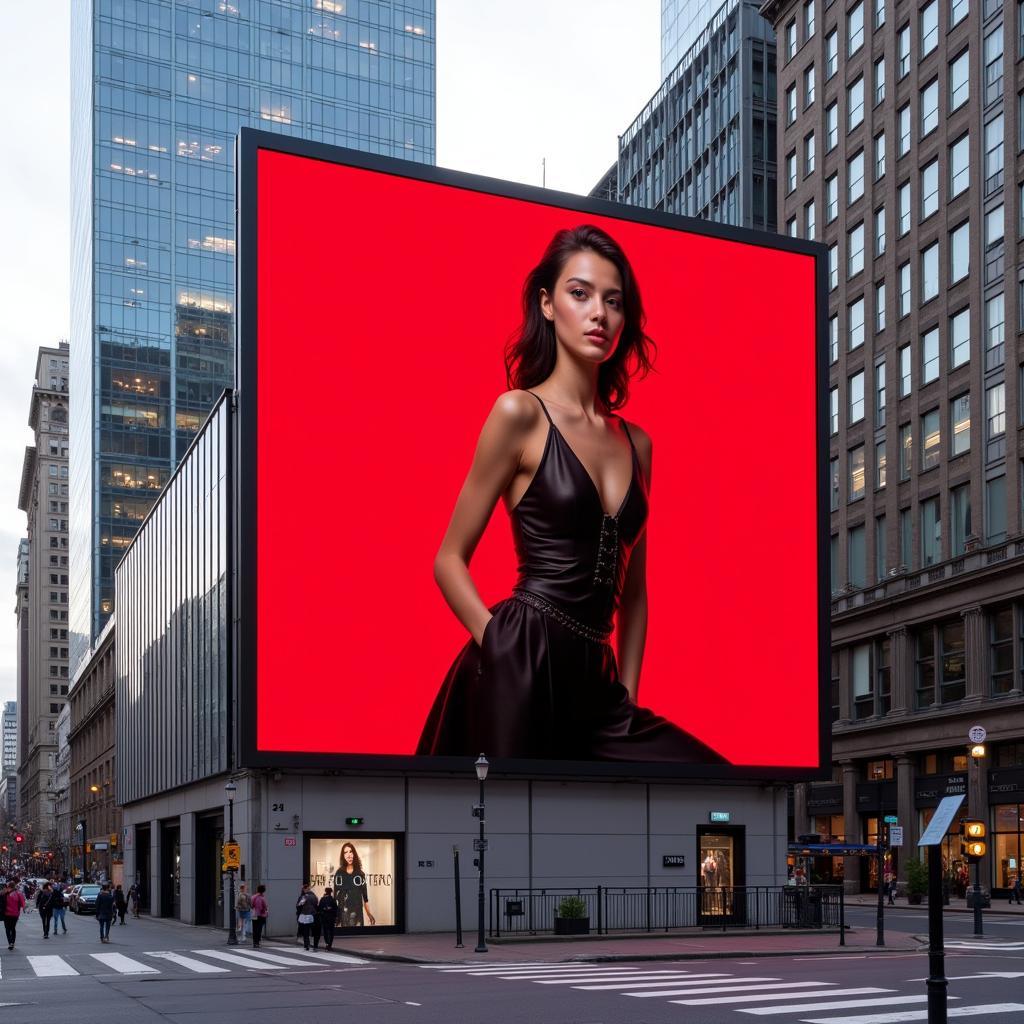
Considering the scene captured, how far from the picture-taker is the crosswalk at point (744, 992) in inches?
781

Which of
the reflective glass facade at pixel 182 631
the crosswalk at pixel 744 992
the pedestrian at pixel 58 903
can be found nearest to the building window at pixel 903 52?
the reflective glass facade at pixel 182 631

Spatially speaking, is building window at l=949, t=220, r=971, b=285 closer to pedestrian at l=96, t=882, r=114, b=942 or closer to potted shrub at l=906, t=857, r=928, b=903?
potted shrub at l=906, t=857, r=928, b=903

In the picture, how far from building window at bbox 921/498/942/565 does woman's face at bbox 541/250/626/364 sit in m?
33.4

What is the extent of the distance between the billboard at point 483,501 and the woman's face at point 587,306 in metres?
0.08

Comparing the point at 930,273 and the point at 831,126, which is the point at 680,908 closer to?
the point at 930,273

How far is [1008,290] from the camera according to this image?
65.9m

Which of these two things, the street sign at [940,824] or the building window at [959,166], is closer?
the street sign at [940,824]

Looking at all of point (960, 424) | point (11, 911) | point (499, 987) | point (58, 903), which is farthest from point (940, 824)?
point (960, 424)

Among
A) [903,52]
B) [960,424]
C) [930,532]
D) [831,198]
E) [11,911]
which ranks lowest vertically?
[11,911]

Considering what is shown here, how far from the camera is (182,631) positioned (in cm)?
5772

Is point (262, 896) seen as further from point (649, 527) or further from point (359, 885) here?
point (649, 527)

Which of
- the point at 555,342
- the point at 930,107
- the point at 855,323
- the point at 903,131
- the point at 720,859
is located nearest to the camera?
the point at 555,342

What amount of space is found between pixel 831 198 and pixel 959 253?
49.9ft

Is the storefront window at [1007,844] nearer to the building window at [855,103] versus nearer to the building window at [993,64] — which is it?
the building window at [993,64]
